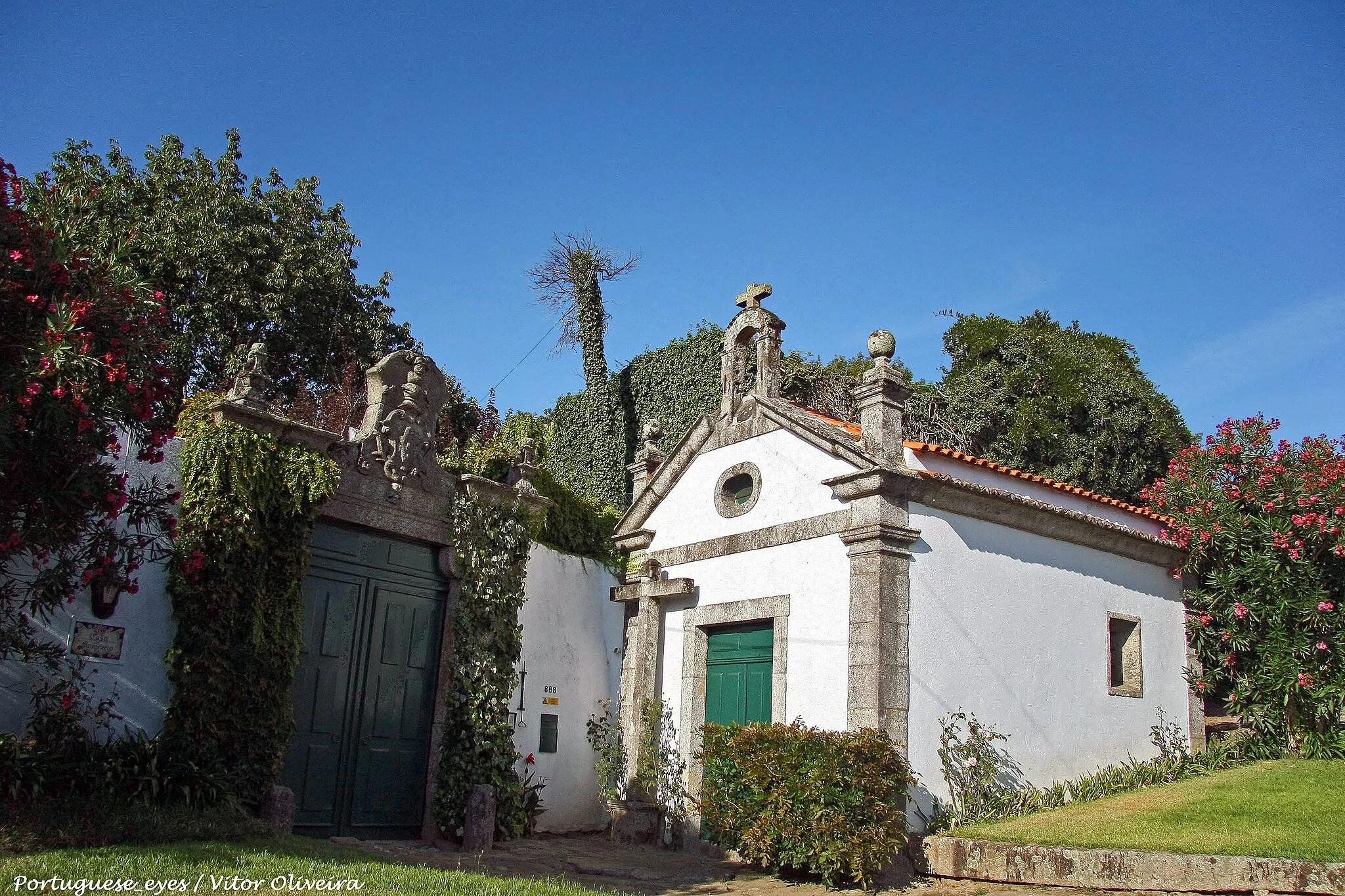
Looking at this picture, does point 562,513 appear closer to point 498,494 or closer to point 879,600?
point 498,494

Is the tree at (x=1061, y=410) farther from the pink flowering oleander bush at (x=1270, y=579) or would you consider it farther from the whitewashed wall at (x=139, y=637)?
the whitewashed wall at (x=139, y=637)

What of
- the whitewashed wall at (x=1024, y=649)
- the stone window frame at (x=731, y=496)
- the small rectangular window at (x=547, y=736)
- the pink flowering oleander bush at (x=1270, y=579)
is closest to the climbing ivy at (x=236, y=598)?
the small rectangular window at (x=547, y=736)

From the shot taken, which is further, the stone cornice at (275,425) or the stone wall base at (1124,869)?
the stone cornice at (275,425)

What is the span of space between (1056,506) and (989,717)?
8.40 feet

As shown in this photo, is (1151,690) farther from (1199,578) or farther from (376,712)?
(376,712)

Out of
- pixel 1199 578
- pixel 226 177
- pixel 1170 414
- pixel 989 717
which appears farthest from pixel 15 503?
pixel 1170 414

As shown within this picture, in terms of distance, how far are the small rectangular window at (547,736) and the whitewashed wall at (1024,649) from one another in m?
4.30

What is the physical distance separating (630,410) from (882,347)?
11.4 metres

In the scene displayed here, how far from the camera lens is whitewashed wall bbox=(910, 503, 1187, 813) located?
369 inches

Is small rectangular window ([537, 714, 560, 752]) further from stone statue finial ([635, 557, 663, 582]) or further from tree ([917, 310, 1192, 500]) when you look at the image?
tree ([917, 310, 1192, 500])

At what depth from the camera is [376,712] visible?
9641mm

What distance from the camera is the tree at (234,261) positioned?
18297 millimetres

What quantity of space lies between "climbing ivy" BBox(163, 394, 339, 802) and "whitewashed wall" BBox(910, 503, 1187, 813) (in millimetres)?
5609

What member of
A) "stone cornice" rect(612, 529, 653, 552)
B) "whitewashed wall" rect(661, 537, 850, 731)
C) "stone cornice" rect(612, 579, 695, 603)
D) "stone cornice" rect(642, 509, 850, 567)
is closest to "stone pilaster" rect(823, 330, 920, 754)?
"whitewashed wall" rect(661, 537, 850, 731)
